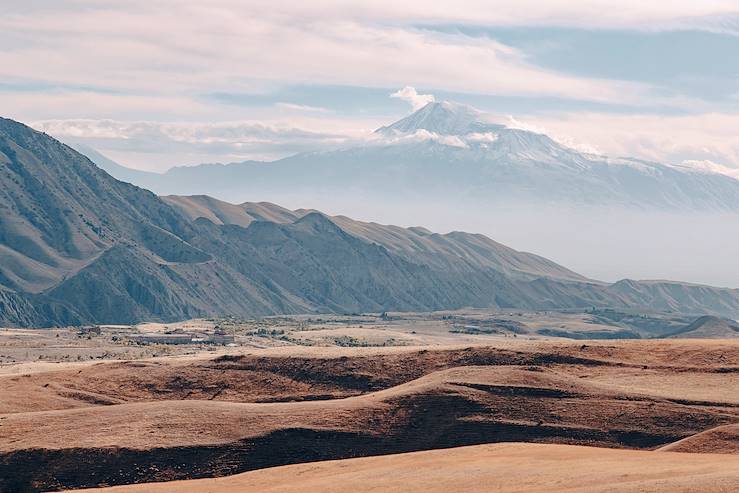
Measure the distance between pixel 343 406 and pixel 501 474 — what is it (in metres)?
34.5

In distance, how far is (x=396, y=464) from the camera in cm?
9344

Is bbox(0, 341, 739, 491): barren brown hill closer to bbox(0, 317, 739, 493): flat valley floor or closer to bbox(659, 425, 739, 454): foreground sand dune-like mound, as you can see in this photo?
bbox(0, 317, 739, 493): flat valley floor

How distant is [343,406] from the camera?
11569 cm

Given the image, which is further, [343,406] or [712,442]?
[343,406]

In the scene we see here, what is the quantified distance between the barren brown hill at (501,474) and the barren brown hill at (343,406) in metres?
9.45

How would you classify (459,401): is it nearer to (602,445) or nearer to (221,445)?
(602,445)

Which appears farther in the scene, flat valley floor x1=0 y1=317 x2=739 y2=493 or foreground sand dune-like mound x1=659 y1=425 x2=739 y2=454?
foreground sand dune-like mound x1=659 y1=425 x2=739 y2=454

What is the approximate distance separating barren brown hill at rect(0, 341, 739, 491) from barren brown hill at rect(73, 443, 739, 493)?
9.45 m

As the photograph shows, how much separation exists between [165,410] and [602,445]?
128 ft

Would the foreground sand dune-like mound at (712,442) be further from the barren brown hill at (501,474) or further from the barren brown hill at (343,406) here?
the barren brown hill at (343,406)

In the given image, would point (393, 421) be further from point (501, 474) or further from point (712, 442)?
point (501, 474)

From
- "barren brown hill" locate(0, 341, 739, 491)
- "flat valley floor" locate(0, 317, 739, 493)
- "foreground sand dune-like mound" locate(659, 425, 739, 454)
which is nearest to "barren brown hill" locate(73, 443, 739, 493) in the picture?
"flat valley floor" locate(0, 317, 739, 493)

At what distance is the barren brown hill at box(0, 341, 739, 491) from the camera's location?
103m

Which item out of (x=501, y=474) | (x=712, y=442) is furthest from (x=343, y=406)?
(x=501, y=474)
